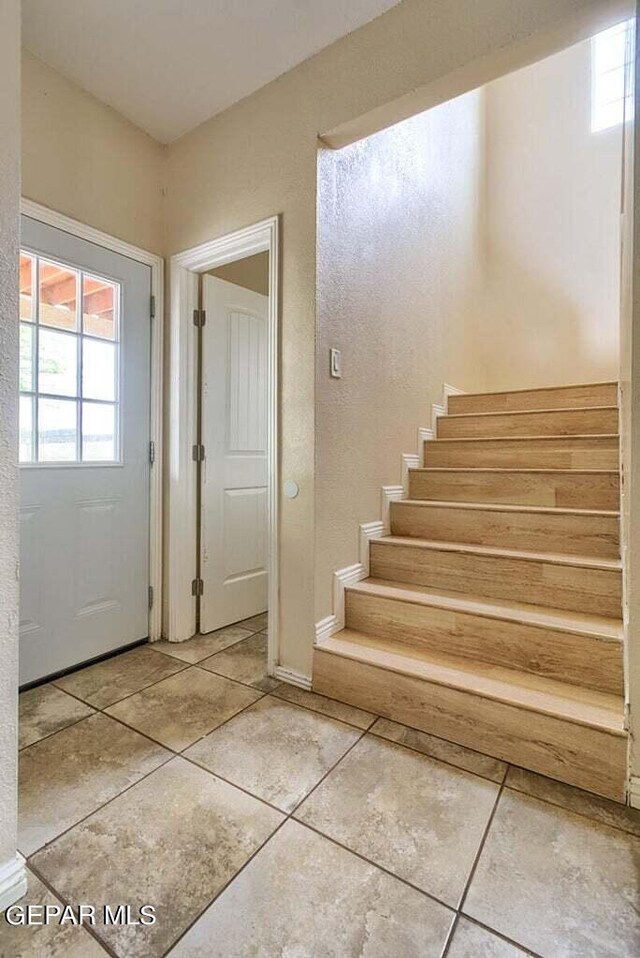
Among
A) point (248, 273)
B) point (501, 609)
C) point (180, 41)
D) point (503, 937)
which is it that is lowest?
point (503, 937)

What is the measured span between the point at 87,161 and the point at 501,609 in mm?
2590

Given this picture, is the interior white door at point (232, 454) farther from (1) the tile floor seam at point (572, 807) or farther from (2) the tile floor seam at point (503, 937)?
(2) the tile floor seam at point (503, 937)

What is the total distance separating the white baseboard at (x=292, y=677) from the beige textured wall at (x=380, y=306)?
283 mm

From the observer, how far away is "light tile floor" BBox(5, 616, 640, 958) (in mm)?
913

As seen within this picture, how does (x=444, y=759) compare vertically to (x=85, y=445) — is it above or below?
below

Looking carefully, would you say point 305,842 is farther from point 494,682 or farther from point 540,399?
point 540,399

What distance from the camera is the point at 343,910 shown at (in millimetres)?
959

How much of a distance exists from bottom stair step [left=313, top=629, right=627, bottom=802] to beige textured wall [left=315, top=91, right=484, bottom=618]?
0.30 m

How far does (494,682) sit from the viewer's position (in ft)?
5.10

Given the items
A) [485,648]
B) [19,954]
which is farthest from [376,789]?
[19,954]

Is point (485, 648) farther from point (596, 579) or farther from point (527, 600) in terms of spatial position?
point (596, 579)

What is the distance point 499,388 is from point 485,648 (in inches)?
121

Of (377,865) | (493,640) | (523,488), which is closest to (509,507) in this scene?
(523,488)

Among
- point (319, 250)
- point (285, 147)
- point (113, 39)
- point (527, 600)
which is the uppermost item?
point (113, 39)
